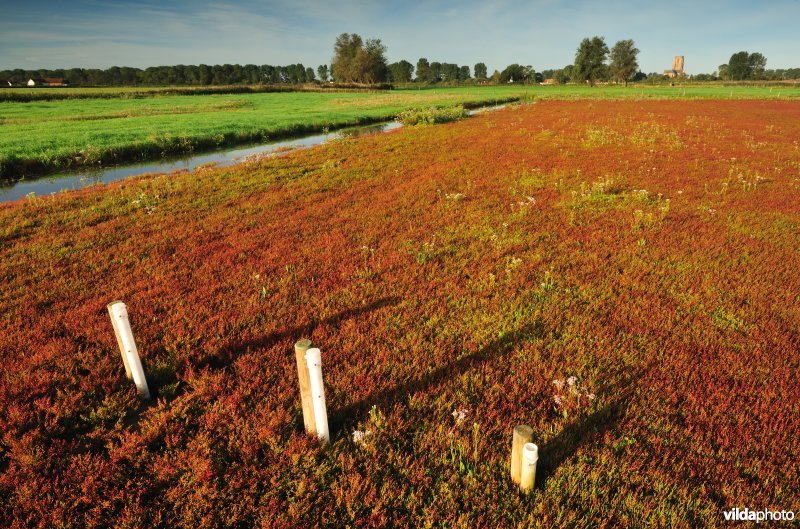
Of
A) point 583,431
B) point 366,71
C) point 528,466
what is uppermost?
point 366,71

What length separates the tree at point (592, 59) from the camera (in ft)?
449

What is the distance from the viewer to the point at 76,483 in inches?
150

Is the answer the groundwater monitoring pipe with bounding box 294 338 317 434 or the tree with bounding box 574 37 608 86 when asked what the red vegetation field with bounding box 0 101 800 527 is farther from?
the tree with bounding box 574 37 608 86

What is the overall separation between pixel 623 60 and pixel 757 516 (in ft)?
595

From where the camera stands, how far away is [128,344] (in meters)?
4.55

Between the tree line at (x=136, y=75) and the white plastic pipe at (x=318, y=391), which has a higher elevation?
the tree line at (x=136, y=75)

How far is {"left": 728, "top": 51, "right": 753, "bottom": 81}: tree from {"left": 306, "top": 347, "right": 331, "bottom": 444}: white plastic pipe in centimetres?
24839

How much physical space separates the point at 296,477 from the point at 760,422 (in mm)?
5557

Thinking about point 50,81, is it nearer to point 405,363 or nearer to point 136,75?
point 136,75

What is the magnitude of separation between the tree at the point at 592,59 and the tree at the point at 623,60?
10706 mm

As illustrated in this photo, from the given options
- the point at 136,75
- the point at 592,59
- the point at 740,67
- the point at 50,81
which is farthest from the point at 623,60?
the point at 50,81

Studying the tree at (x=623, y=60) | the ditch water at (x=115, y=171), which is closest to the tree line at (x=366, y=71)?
the tree at (x=623, y=60)

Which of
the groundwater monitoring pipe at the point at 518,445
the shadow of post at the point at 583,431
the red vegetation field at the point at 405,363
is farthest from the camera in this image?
the shadow of post at the point at 583,431

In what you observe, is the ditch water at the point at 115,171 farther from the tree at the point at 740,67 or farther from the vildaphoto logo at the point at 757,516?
the tree at the point at 740,67
